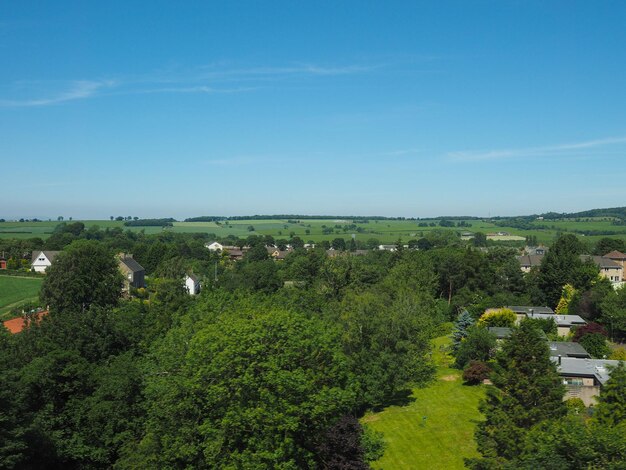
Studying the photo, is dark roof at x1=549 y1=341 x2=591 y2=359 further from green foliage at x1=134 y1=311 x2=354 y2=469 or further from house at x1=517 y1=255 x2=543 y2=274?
house at x1=517 y1=255 x2=543 y2=274

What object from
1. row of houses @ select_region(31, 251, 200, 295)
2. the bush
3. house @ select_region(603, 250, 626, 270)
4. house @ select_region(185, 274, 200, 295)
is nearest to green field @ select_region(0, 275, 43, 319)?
row of houses @ select_region(31, 251, 200, 295)

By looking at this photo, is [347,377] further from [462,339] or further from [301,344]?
[462,339]

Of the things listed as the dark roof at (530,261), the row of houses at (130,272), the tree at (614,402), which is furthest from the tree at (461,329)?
the dark roof at (530,261)

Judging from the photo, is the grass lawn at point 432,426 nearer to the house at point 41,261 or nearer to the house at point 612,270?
the house at point 612,270

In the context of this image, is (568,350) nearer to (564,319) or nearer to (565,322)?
(565,322)

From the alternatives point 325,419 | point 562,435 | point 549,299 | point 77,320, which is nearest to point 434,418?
point 325,419
